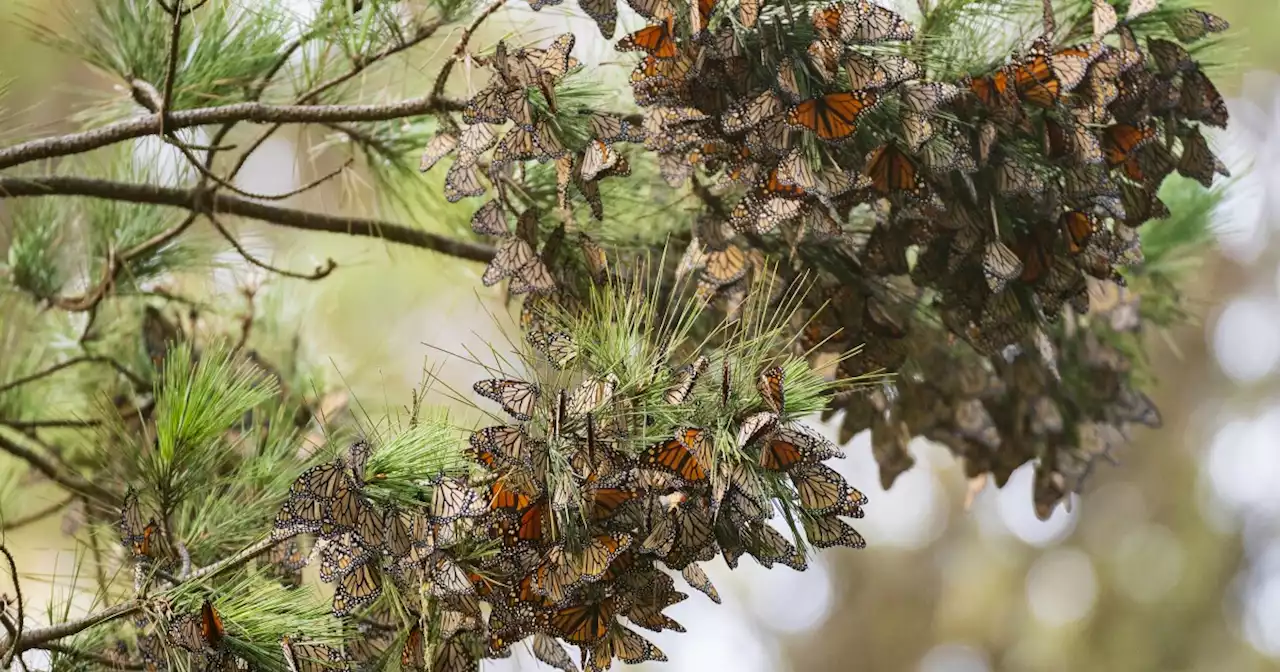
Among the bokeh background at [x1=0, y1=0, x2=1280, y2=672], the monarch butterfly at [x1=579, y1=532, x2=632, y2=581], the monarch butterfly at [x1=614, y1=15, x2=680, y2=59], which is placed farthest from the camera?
the bokeh background at [x1=0, y1=0, x2=1280, y2=672]

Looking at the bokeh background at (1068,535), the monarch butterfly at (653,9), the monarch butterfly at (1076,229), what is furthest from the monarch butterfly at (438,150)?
the bokeh background at (1068,535)

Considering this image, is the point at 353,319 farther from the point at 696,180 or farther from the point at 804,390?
the point at 804,390

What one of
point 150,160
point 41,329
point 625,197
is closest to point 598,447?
point 625,197

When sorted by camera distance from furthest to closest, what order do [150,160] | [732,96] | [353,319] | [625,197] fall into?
[353,319] < [150,160] < [625,197] < [732,96]

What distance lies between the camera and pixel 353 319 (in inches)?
89.2

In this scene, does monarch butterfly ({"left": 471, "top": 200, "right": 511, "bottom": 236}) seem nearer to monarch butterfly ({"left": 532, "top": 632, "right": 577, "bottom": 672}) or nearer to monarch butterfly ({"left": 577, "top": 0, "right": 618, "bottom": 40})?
monarch butterfly ({"left": 577, "top": 0, "right": 618, "bottom": 40})

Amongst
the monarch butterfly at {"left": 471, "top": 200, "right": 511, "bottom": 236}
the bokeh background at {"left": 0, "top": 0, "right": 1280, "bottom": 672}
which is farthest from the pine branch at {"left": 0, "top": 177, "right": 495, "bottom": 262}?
the bokeh background at {"left": 0, "top": 0, "right": 1280, "bottom": 672}

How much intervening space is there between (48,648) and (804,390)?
38cm

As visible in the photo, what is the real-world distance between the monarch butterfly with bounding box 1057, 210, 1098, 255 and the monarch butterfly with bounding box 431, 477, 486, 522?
358mm

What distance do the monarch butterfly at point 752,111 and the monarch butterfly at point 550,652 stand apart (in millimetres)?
263

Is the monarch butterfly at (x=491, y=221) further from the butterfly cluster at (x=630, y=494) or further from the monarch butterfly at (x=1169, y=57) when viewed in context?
the monarch butterfly at (x=1169, y=57)

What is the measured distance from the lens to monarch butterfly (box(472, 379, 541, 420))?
19.5 inches

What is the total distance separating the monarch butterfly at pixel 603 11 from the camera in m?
0.56

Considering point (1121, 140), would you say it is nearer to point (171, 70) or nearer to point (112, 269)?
point (171, 70)
